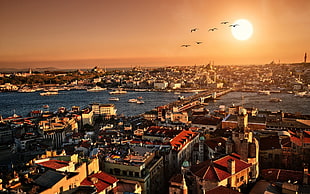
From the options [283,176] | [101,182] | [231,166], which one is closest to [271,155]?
[283,176]

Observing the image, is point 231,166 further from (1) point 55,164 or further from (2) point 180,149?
(1) point 55,164

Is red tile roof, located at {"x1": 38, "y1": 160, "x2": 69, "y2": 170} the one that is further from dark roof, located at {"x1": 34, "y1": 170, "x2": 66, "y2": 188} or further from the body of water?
the body of water

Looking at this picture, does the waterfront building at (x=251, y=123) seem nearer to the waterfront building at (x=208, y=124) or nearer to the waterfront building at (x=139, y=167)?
the waterfront building at (x=208, y=124)

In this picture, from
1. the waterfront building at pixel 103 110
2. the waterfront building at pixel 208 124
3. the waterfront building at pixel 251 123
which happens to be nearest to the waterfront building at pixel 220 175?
the waterfront building at pixel 251 123

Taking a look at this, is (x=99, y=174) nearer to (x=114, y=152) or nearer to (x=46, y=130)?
(x=114, y=152)

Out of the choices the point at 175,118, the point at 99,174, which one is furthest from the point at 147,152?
the point at 175,118
